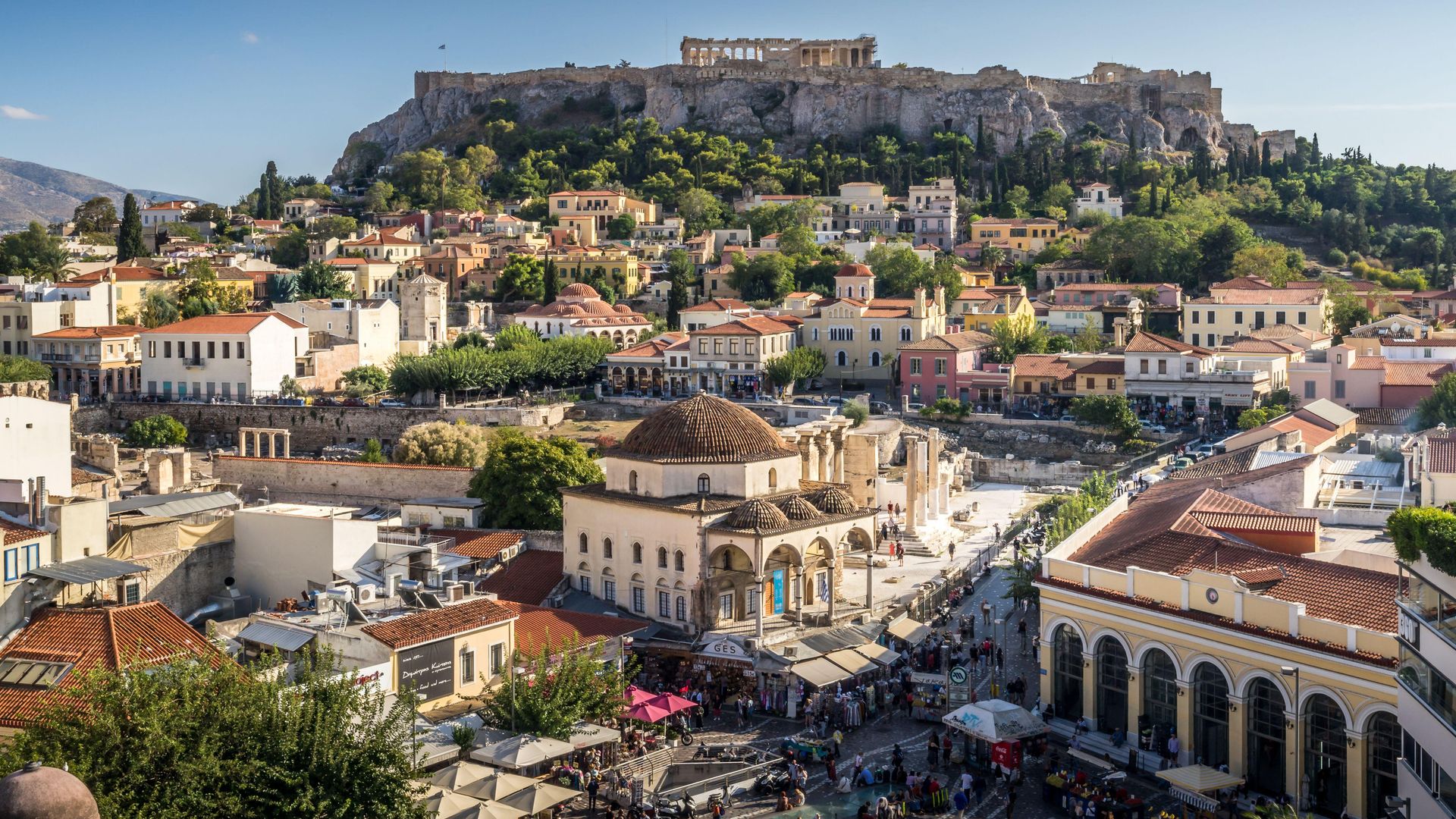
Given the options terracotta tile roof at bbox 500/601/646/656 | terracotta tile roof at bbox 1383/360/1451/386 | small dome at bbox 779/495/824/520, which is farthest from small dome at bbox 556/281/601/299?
terracotta tile roof at bbox 500/601/646/656

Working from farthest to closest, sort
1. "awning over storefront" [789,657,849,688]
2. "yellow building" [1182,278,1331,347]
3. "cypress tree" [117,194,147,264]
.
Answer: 1. "cypress tree" [117,194,147,264]
2. "yellow building" [1182,278,1331,347]
3. "awning over storefront" [789,657,849,688]

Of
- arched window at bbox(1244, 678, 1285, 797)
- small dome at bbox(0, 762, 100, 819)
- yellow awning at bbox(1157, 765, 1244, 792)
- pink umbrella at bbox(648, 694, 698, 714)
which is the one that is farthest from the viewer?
pink umbrella at bbox(648, 694, 698, 714)

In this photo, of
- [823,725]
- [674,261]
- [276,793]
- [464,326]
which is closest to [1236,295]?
[674,261]

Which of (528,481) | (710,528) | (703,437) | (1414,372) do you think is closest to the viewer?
(710,528)

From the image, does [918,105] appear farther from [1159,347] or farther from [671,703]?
[671,703]


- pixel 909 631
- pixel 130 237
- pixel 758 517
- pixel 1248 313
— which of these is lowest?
pixel 909 631

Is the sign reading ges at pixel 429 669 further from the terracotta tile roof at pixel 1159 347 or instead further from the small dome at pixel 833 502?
the terracotta tile roof at pixel 1159 347

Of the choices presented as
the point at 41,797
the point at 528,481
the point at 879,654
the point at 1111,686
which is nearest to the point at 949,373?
the point at 528,481

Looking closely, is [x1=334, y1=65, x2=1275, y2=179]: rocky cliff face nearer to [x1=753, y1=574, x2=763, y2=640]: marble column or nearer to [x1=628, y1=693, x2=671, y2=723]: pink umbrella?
[x1=753, y1=574, x2=763, y2=640]: marble column
